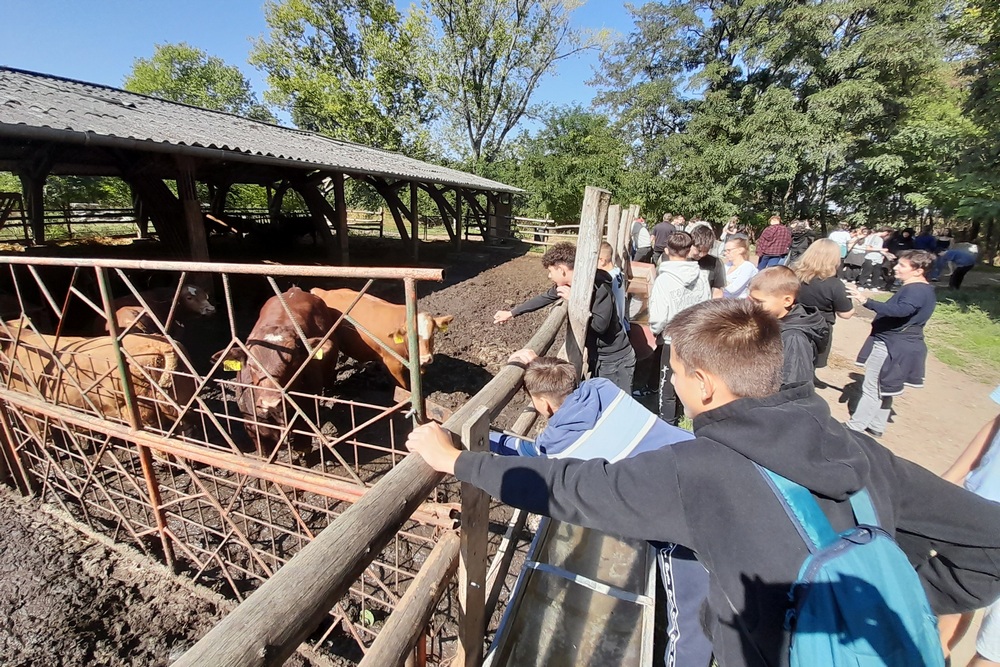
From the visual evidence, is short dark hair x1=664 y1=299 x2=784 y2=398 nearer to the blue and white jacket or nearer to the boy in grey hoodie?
the blue and white jacket

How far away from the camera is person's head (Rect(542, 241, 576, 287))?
3.50 m

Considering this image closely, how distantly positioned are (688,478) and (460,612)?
3.69 feet

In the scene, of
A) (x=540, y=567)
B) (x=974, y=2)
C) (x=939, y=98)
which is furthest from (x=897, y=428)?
(x=939, y=98)

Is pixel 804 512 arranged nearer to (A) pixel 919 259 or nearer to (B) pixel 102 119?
(A) pixel 919 259

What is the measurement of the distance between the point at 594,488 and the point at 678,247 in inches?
130

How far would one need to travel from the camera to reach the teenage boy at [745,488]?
964 millimetres

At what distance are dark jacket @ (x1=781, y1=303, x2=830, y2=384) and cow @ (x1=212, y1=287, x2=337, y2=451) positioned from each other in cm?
342

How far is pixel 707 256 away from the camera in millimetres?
5484

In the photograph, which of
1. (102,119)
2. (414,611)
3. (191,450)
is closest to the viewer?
(414,611)

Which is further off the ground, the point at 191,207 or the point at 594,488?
the point at 191,207

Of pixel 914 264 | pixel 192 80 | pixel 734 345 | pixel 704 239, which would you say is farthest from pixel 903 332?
pixel 192 80

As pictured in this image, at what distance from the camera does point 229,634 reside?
809 millimetres

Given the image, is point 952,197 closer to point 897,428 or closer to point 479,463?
point 897,428

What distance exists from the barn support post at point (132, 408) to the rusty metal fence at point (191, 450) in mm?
11
